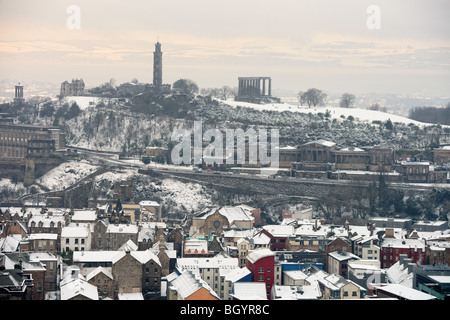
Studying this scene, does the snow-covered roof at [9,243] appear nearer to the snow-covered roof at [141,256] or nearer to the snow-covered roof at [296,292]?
the snow-covered roof at [141,256]

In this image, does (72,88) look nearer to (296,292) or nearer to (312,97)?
(312,97)

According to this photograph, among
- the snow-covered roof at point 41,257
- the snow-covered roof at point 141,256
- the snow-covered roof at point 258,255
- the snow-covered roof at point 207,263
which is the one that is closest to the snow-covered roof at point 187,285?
the snow-covered roof at point 141,256

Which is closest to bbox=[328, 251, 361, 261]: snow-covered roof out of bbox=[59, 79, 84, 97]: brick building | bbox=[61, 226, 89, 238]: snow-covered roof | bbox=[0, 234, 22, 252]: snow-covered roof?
bbox=[61, 226, 89, 238]: snow-covered roof

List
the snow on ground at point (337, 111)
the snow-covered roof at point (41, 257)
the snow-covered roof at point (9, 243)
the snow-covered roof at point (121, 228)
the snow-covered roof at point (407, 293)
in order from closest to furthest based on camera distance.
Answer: the snow-covered roof at point (407, 293)
the snow-covered roof at point (41, 257)
the snow-covered roof at point (9, 243)
the snow-covered roof at point (121, 228)
the snow on ground at point (337, 111)

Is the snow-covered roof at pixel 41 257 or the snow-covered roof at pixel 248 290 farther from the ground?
the snow-covered roof at pixel 41 257

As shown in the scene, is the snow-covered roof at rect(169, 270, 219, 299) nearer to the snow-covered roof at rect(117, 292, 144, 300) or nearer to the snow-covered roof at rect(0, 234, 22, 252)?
the snow-covered roof at rect(117, 292, 144, 300)
